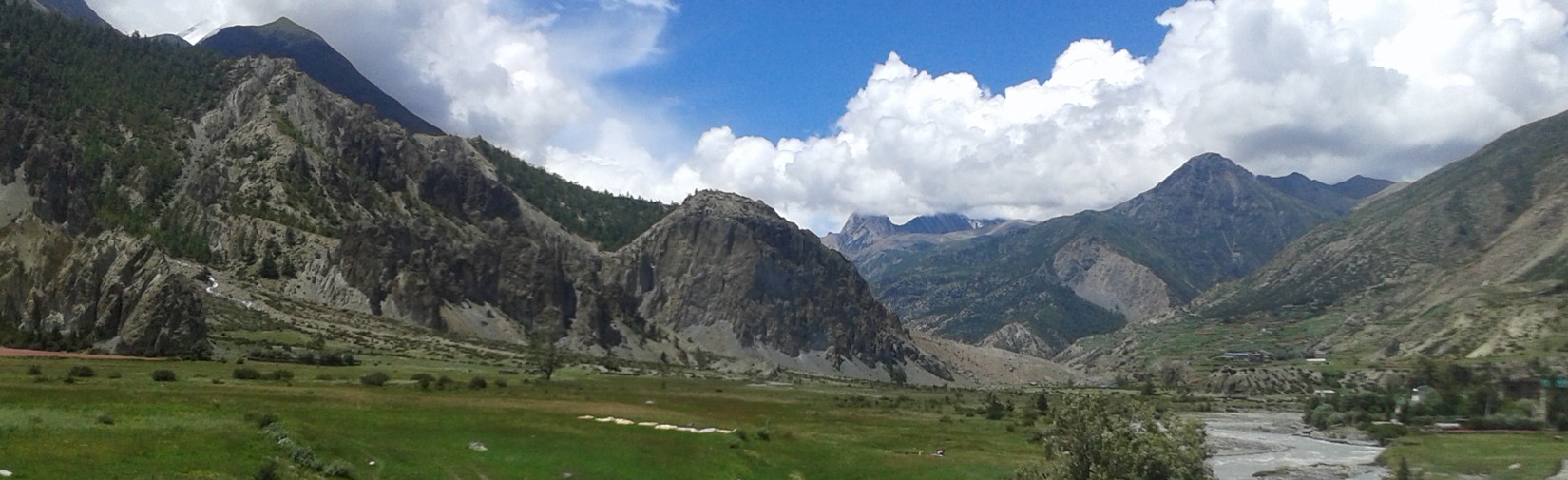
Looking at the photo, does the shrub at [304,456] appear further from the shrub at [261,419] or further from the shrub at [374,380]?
the shrub at [374,380]

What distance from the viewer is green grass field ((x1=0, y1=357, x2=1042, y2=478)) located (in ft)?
115

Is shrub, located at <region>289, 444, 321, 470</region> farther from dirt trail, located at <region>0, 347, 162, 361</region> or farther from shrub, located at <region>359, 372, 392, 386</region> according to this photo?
dirt trail, located at <region>0, 347, 162, 361</region>

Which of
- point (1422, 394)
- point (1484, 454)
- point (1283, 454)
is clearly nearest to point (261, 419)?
point (1283, 454)

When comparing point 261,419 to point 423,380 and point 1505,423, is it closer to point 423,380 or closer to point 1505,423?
point 423,380

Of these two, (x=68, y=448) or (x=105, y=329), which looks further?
(x=105, y=329)

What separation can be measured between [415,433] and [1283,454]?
291 feet

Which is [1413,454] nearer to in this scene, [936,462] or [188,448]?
[936,462]

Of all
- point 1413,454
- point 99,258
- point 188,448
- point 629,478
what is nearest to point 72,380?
point 188,448

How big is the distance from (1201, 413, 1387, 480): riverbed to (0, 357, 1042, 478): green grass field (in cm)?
2035

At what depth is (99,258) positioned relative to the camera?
12494 centimetres

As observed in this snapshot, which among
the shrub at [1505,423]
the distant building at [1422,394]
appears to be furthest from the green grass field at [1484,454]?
the distant building at [1422,394]

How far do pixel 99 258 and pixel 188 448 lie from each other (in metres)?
111

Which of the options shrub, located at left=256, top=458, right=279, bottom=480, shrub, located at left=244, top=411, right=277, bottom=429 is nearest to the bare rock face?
shrub, located at left=244, top=411, right=277, bottom=429

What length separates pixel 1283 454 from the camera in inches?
3996
